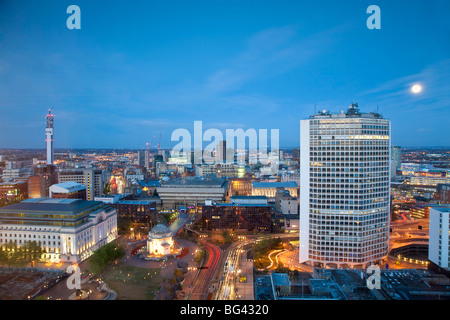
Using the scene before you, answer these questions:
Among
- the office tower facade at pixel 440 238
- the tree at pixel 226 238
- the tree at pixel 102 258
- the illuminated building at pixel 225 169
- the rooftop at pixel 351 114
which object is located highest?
the rooftop at pixel 351 114

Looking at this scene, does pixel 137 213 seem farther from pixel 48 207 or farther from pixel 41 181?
pixel 41 181

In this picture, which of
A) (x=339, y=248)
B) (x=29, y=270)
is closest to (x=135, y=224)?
(x=29, y=270)

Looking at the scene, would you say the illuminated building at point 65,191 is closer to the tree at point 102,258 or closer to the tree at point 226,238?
the tree at point 102,258

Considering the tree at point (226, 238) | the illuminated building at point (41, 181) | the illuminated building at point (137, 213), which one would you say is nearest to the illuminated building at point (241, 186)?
the illuminated building at point (137, 213)

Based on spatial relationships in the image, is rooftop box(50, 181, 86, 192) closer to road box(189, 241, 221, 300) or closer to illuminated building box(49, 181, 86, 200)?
illuminated building box(49, 181, 86, 200)

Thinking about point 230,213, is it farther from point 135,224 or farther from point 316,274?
point 316,274

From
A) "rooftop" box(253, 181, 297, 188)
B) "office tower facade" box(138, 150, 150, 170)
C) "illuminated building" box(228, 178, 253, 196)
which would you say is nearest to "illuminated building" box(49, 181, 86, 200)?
"illuminated building" box(228, 178, 253, 196)
